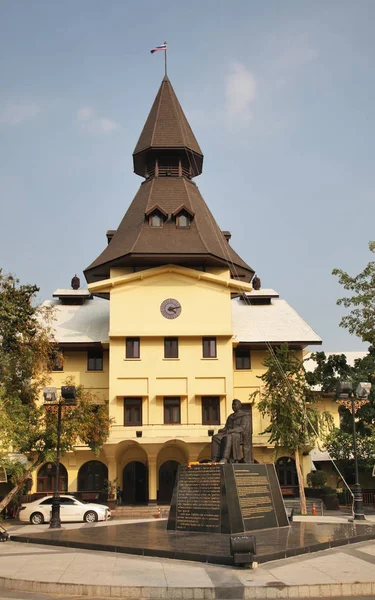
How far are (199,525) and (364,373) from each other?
1990 cm

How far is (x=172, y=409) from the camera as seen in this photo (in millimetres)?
35594

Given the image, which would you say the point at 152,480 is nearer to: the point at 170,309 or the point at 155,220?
the point at 170,309

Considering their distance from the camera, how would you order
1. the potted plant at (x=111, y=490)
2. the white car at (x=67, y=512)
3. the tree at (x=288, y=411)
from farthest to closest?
the potted plant at (x=111, y=490)
the tree at (x=288, y=411)
the white car at (x=67, y=512)

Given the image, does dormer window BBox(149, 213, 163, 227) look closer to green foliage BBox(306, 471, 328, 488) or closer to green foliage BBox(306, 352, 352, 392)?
green foliage BBox(306, 352, 352, 392)

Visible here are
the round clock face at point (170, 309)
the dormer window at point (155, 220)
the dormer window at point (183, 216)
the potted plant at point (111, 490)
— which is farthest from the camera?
the dormer window at point (155, 220)

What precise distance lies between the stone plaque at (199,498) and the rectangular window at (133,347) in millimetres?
18523

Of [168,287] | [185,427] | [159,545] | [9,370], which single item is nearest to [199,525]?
[159,545]

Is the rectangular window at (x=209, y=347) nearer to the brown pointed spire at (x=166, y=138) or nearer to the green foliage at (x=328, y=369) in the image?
the green foliage at (x=328, y=369)

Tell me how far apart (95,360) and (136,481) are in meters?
7.48

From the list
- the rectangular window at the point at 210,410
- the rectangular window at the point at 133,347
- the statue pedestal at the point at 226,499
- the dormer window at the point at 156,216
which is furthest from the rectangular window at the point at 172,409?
the statue pedestal at the point at 226,499

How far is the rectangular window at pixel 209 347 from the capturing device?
36250mm

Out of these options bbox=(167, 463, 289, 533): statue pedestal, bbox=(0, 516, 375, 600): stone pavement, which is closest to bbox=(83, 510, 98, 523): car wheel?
bbox=(167, 463, 289, 533): statue pedestal

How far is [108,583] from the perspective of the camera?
10805 millimetres

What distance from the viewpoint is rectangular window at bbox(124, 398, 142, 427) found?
1388 inches
